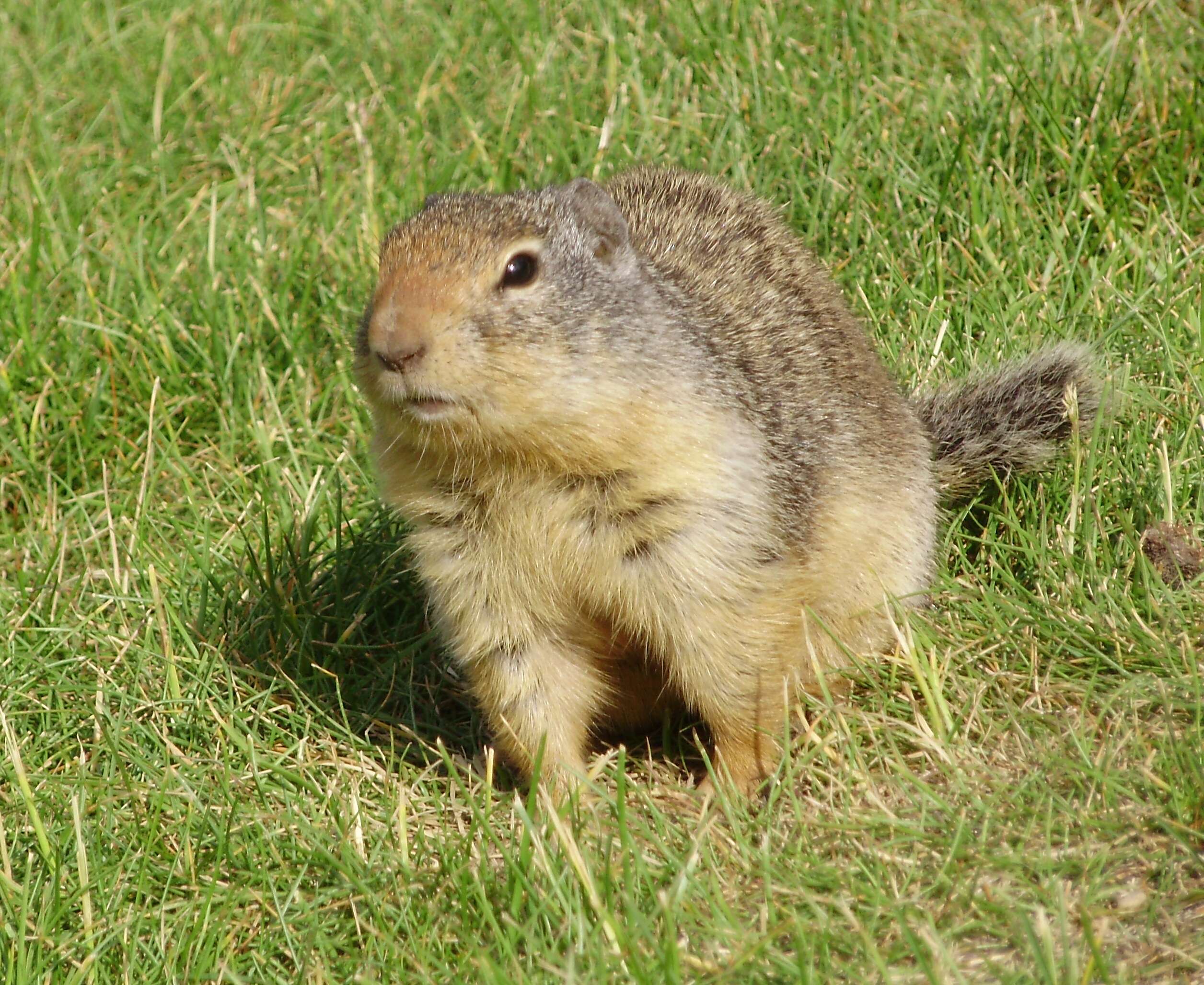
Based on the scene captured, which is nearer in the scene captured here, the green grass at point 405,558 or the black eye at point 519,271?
the green grass at point 405,558

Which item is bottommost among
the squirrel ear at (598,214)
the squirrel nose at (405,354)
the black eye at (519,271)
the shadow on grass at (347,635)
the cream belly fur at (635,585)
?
the shadow on grass at (347,635)

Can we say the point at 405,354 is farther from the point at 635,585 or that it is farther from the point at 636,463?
the point at 635,585

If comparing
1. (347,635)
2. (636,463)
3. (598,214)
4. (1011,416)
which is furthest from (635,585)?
(1011,416)

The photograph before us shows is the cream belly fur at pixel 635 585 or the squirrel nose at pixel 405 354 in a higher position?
the squirrel nose at pixel 405 354

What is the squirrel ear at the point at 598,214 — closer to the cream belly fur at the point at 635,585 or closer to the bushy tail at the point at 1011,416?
the cream belly fur at the point at 635,585

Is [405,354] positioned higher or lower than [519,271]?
lower

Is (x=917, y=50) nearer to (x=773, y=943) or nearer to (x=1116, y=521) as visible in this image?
A: (x=1116, y=521)

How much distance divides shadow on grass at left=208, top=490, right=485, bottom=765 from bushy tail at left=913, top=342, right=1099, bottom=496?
1.63 m

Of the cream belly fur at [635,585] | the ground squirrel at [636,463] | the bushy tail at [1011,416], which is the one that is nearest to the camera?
A: the ground squirrel at [636,463]

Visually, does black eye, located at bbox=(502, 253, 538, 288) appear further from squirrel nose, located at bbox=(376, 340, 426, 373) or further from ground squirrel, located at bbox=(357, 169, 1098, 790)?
squirrel nose, located at bbox=(376, 340, 426, 373)

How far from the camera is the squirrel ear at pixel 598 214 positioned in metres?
3.84

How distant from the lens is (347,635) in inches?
180

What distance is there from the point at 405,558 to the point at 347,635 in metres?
0.36

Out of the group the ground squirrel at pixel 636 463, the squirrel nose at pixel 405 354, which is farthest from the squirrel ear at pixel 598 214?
the squirrel nose at pixel 405 354
